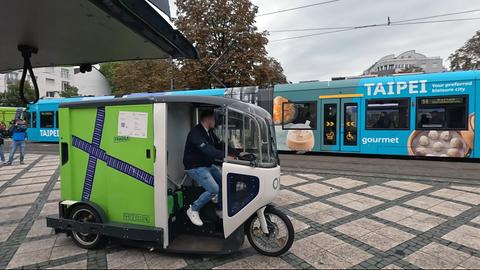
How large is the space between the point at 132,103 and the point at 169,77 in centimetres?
1896

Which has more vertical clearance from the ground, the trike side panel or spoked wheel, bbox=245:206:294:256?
the trike side panel

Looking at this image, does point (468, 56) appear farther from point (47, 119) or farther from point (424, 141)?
point (47, 119)

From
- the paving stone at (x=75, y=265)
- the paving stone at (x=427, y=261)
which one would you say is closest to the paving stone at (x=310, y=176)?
the paving stone at (x=427, y=261)

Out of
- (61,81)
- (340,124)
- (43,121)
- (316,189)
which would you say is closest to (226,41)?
(340,124)

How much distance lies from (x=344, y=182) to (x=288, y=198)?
2.18m

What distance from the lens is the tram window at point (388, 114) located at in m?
11.1

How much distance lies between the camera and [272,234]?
12.0ft

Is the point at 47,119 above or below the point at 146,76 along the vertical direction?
→ below

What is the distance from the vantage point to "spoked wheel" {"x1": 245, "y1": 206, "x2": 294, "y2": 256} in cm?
355

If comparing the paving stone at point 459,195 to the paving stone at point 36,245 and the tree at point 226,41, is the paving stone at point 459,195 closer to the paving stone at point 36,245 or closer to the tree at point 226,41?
the paving stone at point 36,245

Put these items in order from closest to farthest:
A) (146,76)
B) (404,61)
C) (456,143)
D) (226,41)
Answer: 1. (456,143)
2. (226,41)
3. (146,76)
4. (404,61)

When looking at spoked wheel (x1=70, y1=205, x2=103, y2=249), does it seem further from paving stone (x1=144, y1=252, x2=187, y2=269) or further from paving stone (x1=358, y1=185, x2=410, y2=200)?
paving stone (x1=358, y1=185, x2=410, y2=200)

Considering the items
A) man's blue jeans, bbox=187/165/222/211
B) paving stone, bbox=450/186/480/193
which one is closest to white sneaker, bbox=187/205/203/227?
man's blue jeans, bbox=187/165/222/211

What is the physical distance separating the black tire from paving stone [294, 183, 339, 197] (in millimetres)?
4347
